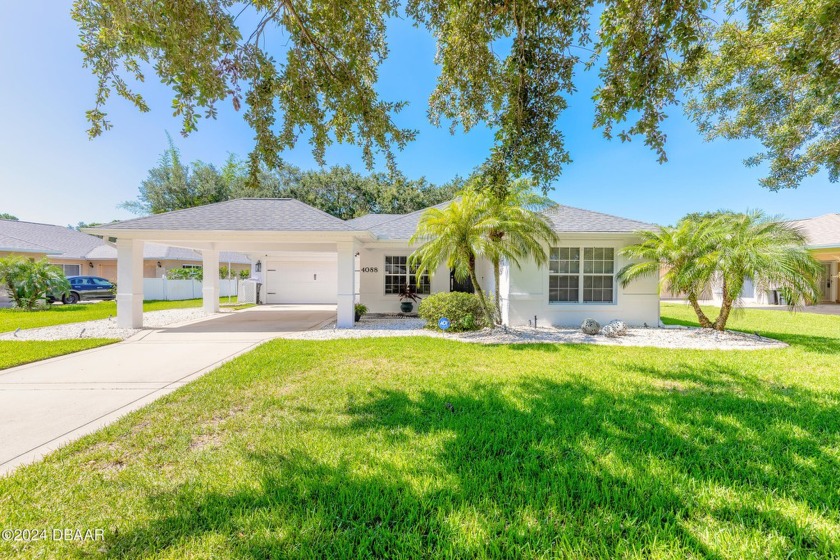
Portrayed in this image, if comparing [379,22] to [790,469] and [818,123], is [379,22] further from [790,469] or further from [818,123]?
[818,123]

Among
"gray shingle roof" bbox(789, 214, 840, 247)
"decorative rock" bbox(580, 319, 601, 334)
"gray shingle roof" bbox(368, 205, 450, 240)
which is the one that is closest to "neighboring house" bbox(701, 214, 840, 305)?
"gray shingle roof" bbox(789, 214, 840, 247)

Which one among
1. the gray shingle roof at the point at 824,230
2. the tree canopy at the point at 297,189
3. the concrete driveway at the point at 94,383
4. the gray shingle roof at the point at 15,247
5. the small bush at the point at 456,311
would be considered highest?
the tree canopy at the point at 297,189

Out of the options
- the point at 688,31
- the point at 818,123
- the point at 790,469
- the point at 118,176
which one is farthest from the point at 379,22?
the point at 118,176

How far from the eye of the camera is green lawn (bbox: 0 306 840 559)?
2.15 meters

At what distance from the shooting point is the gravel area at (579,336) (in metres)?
8.43

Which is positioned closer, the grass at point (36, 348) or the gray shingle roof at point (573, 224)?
the grass at point (36, 348)

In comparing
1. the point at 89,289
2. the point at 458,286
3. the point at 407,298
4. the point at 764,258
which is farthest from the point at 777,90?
the point at 89,289

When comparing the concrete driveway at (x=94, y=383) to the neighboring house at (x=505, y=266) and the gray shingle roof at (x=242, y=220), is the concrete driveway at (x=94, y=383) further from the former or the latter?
the gray shingle roof at (x=242, y=220)

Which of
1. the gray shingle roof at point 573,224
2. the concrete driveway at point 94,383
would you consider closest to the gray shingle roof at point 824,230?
the gray shingle roof at point 573,224

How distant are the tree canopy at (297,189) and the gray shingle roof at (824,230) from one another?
78.8 ft

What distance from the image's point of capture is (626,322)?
11.1 metres

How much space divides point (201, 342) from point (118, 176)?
18373mm

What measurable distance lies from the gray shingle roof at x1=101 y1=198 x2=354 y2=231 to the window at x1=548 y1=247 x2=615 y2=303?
6.93 metres

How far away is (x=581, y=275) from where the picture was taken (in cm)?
1121
